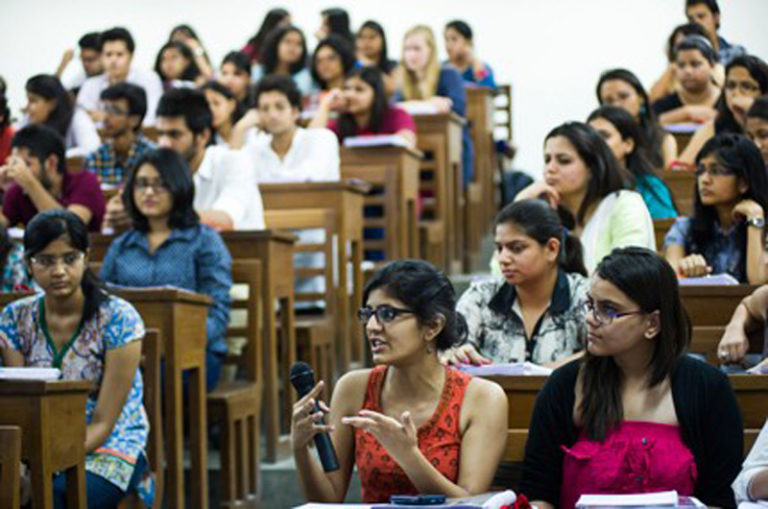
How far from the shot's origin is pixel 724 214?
4.59 meters

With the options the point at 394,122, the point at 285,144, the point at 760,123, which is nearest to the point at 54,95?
the point at 285,144

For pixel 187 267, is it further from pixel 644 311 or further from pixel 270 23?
pixel 270 23

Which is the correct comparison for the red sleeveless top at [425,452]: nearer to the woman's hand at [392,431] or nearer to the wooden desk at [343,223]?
the woman's hand at [392,431]

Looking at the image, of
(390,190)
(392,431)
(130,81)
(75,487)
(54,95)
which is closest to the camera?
(392,431)

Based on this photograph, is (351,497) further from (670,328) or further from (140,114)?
(140,114)

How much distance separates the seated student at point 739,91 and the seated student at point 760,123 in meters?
0.67

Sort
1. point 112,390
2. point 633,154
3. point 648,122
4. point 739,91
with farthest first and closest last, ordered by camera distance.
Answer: point 648,122
point 739,91
point 633,154
point 112,390

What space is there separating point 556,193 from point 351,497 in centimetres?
110

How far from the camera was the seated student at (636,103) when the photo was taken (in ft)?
21.0

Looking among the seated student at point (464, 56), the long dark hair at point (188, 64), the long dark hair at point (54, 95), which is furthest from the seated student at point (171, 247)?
the seated student at point (464, 56)

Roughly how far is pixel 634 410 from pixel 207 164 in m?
3.36

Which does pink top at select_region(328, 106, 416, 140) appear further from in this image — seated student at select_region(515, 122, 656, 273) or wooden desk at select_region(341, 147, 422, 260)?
seated student at select_region(515, 122, 656, 273)

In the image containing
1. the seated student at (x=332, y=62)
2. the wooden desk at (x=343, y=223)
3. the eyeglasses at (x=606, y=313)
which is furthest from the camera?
the seated student at (x=332, y=62)

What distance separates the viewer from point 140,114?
6.59m
